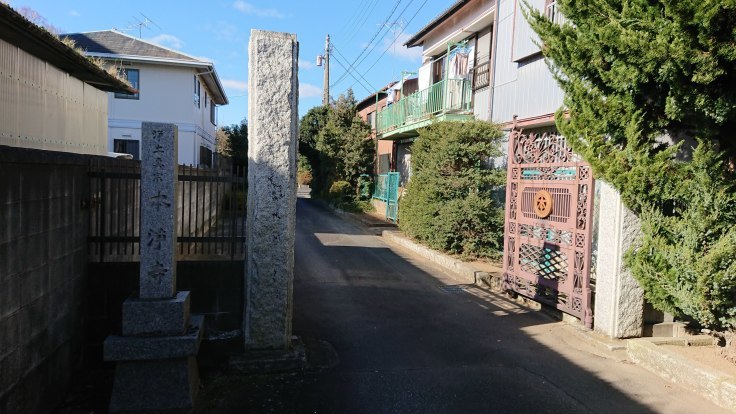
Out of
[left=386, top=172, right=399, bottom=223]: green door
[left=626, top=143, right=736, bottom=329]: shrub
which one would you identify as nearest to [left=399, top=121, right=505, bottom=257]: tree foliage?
[left=626, top=143, right=736, bottom=329]: shrub

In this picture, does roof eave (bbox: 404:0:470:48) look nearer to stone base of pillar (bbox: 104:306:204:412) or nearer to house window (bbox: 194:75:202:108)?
house window (bbox: 194:75:202:108)

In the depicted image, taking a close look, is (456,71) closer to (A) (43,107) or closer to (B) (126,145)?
(A) (43,107)

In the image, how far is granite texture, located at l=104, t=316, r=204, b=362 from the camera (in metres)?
4.25

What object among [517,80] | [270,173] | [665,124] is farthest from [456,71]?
[270,173]

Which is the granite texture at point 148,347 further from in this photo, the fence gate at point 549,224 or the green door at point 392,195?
the green door at point 392,195

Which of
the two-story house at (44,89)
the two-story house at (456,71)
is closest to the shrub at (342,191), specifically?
the two-story house at (456,71)

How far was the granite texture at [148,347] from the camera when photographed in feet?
13.9

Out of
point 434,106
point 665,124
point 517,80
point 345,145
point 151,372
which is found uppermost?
point 517,80

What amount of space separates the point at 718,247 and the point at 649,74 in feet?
6.03

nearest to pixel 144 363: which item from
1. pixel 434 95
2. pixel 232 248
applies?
pixel 232 248

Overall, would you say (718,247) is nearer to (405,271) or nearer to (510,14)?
(405,271)

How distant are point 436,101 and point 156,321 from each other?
12.5 meters

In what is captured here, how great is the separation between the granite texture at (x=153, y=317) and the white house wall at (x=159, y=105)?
17409 mm

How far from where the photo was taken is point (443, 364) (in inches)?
212
